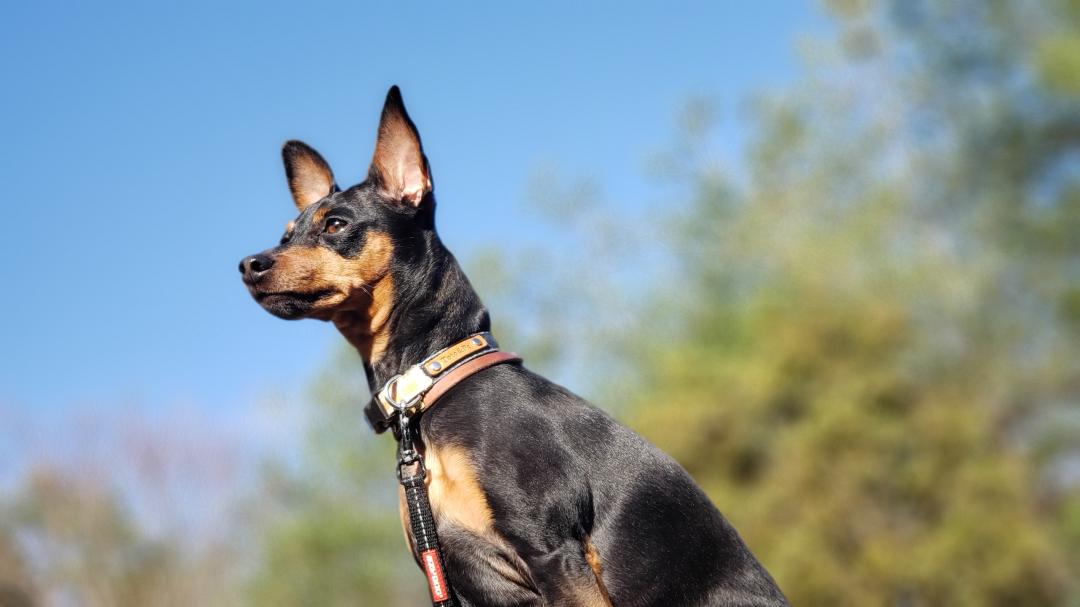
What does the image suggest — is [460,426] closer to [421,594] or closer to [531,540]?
[531,540]

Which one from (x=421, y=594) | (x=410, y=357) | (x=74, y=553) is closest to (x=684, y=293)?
(x=421, y=594)

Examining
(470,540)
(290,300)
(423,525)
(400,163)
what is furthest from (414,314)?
(470,540)

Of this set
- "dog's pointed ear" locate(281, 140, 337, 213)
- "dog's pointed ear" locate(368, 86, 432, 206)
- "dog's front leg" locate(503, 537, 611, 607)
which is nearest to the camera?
"dog's front leg" locate(503, 537, 611, 607)

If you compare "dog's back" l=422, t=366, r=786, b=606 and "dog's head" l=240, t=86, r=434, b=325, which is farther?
"dog's head" l=240, t=86, r=434, b=325

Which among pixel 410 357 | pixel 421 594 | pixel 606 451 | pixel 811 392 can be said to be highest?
pixel 811 392

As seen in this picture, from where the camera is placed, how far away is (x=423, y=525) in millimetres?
4586

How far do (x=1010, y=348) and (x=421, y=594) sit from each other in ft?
73.9

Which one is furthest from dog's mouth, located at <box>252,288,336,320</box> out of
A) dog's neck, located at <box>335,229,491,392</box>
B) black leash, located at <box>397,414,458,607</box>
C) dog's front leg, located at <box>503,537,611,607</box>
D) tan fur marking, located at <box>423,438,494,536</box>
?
dog's front leg, located at <box>503,537,611,607</box>

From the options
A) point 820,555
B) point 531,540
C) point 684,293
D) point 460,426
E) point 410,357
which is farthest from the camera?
point 684,293

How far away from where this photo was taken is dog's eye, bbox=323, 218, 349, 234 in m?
5.23

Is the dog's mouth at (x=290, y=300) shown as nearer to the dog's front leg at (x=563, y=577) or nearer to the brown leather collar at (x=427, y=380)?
the brown leather collar at (x=427, y=380)

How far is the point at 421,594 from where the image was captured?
130ft

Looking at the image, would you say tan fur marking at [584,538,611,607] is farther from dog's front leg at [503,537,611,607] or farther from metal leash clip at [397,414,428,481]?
metal leash clip at [397,414,428,481]

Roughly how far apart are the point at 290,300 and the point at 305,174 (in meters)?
1.10
